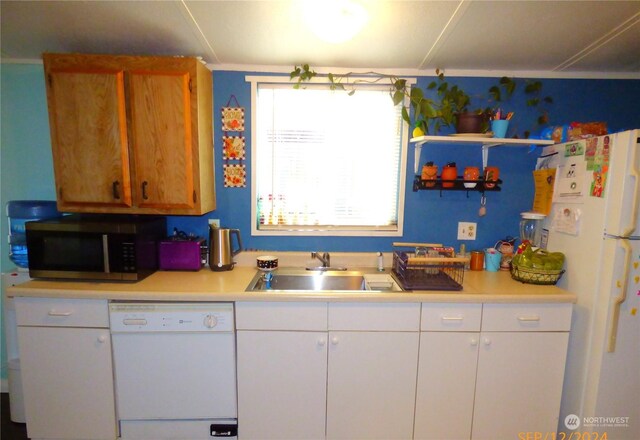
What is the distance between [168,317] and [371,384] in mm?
1144

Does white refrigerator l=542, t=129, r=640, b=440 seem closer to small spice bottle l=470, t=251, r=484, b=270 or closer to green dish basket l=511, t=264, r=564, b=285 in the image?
green dish basket l=511, t=264, r=564, b=285

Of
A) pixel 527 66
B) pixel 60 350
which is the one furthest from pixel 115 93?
pixel 527 66

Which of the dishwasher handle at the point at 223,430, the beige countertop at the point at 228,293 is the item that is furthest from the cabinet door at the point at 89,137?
the dishwasher handle at the point at 223,430

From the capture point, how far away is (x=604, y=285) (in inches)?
59.4

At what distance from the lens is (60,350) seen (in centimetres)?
158

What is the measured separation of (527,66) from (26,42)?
121 inches

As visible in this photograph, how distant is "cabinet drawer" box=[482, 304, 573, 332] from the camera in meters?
1.58

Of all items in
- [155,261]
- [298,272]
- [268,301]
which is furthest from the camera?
[298,272]

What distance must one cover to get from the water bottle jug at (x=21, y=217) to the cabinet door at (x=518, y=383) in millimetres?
2798

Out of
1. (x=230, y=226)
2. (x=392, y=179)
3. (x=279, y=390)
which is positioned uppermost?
(x=392, y=179)

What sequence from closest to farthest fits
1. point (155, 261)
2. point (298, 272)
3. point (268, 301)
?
point (268, 301) < point (155, 261) < point (298, 272)

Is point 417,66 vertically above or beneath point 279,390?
above

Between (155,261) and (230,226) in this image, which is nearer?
(155,261)

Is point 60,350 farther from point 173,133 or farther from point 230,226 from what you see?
point 173,133
